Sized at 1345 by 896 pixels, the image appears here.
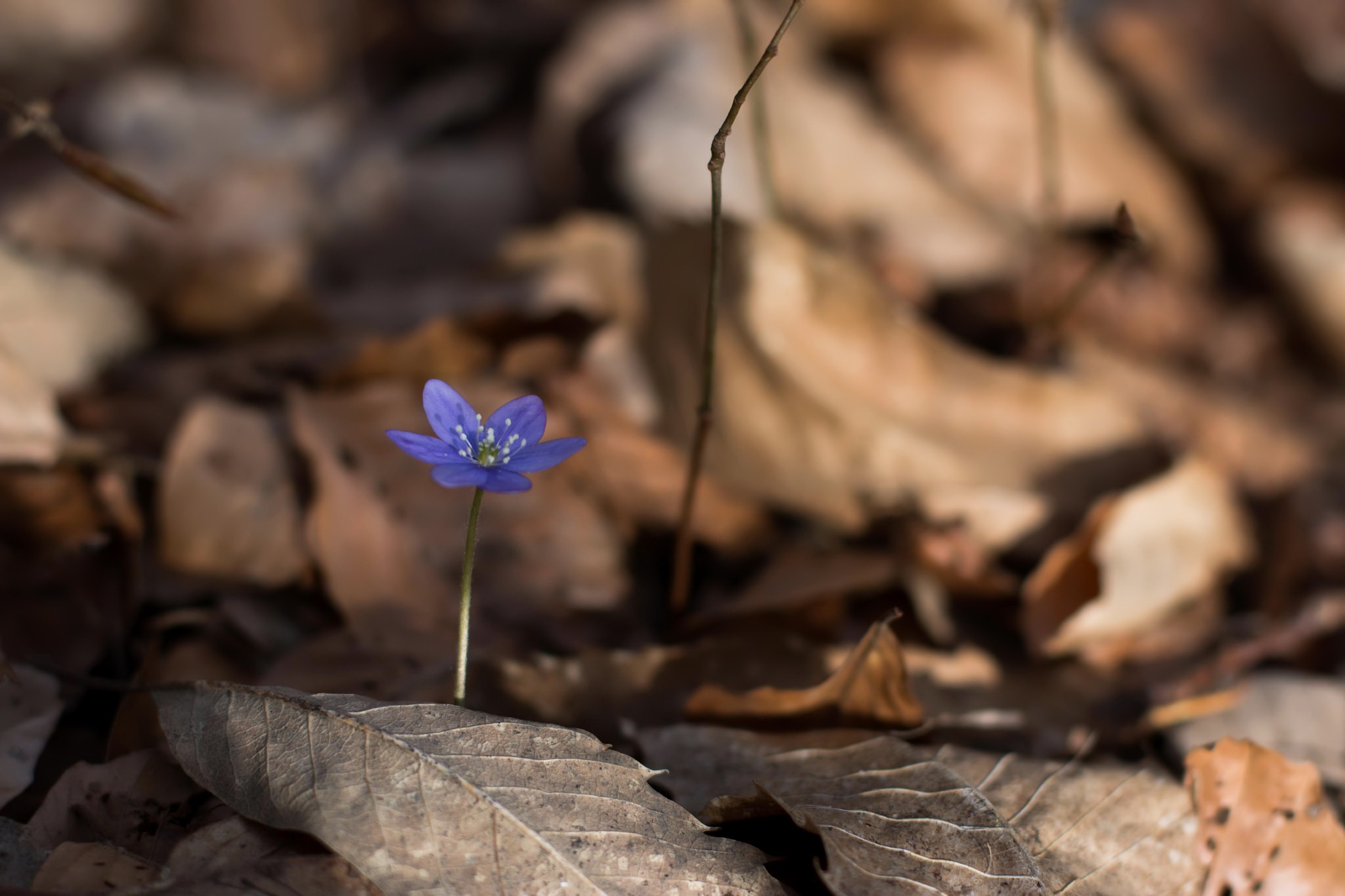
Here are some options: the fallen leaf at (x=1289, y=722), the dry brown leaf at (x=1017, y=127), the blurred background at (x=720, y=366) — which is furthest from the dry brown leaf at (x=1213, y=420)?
the fallen leaf at (x=1289, y=722)

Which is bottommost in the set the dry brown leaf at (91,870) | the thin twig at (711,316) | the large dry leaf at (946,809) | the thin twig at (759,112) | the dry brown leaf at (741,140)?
the dry brown leaf at (91,870)

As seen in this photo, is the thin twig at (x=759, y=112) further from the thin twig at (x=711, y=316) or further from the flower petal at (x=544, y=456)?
the flower petal at (x=544, y=456)

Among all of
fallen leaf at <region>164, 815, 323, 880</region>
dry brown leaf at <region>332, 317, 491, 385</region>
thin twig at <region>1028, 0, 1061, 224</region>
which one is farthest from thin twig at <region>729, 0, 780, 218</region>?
fallen leaf at <region>164, 815, 323, 880</region>

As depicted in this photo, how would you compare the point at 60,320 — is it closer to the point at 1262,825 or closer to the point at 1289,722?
the point at 1262,825

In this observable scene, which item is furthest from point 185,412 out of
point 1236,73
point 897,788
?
point 1236,73

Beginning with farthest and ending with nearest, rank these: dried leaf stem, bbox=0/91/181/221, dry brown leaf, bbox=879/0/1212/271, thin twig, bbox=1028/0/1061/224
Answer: dry brown leaf, bbox=879/0/1212/271, thin twig, bbox=1028/0/1061/224, dried leaf stem, bbox=0/91/181/221

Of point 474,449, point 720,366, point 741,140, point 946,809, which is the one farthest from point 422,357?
point 946,809

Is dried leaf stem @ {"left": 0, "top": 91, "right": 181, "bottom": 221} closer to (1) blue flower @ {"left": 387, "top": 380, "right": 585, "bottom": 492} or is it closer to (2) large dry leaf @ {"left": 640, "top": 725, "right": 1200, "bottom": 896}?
(1) blue flower @ {"left": 387, "top": 380, "right": 585, "bottom": 492}
